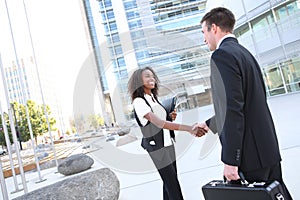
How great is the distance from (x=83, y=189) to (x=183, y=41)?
23569 mm

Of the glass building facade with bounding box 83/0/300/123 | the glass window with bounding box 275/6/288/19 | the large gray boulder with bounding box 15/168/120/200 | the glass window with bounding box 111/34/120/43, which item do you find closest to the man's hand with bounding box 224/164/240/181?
the large gray boulder with bounding box 15/168/120/200

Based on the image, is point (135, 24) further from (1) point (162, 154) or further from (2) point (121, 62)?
(1) point (162, 154)

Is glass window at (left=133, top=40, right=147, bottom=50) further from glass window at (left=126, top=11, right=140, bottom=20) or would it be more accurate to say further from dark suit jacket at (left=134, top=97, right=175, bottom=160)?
dark suit jacket at (left=134, top=97, right=175, bottom=160)

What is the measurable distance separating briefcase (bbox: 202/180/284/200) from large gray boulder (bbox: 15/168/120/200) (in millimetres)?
1652

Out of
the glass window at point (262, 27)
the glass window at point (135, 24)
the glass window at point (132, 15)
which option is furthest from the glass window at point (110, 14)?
the glass window at point (262, 27)

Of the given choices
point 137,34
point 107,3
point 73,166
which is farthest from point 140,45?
point 73,166

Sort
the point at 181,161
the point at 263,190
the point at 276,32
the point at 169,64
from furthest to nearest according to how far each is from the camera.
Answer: the point at 169,64 < the point at 276,32 < the point at 181,161 < the point at 263,190

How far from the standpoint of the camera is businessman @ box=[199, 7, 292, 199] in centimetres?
129

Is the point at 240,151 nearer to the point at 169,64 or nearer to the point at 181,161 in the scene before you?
the point at 181,161

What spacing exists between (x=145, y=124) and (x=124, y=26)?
88.2ft

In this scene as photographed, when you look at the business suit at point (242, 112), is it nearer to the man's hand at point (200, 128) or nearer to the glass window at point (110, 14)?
the man's hand at point (200, 128)

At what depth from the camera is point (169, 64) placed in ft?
72.6

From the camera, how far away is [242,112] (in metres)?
1.31

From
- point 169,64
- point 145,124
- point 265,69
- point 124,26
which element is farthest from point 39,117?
point 145,124
